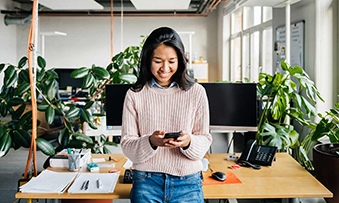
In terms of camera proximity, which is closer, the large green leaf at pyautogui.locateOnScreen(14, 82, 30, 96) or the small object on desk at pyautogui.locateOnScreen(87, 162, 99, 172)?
the small object on desk at pyautogui.locateOnScreen(87, 162, 99, 172)

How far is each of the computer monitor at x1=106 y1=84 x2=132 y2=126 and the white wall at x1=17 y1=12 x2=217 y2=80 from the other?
303 inches

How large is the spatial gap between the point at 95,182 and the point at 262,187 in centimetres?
89

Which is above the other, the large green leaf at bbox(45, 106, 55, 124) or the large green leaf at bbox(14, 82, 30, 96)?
the large green leaf at bbox(14, 82, 30, 96)

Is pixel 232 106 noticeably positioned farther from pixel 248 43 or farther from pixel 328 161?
pixel 248 43

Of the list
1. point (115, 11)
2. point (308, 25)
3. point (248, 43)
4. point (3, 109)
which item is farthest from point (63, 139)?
point (115, 11)

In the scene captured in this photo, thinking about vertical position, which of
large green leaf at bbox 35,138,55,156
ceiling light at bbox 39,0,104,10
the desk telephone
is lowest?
the desk telephone

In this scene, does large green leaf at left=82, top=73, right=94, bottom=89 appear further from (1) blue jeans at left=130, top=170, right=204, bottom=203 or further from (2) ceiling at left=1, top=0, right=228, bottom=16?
(2) ceiling at left=1, top=0, right=228, bottom=16

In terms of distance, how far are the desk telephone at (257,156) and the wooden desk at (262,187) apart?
5cm

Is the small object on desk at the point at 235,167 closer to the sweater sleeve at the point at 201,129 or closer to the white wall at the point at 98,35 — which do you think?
the sweater sleeve at the point at 201,129

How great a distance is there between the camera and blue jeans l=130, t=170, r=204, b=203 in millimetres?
1562

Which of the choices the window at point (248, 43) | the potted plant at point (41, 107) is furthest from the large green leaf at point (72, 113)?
the window at point (248, 43)

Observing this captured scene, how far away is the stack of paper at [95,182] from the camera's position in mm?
1772

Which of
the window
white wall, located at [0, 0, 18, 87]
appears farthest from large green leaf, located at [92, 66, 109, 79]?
white wall, located at [0, 0, 18, 87]

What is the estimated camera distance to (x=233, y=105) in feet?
7.83
